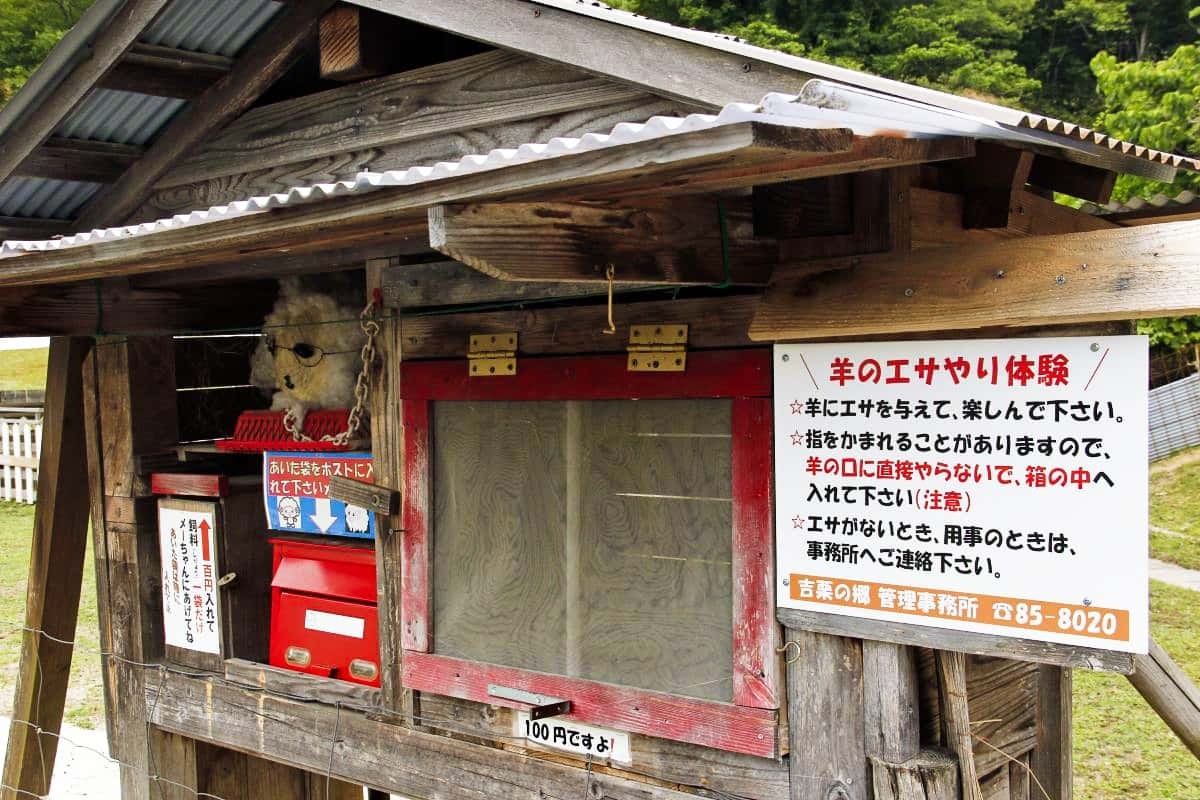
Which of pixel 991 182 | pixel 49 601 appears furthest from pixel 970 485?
pixel 49 601

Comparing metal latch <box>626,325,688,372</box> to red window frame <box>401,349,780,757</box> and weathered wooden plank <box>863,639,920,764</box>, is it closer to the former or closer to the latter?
red window frame <box>401,349,780,757</box>

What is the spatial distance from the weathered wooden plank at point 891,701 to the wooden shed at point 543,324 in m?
0.01

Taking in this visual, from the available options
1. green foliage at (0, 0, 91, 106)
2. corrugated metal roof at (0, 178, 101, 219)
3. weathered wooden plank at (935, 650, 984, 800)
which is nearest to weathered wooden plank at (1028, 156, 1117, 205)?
weathered wooden plank at (935, 650, 984, 800)

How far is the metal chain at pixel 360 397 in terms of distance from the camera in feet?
15.0

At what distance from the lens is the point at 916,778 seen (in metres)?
3.31

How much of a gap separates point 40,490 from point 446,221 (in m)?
4.31

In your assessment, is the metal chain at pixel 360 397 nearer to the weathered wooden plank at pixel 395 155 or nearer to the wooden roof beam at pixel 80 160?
the weathered wooden plank at pixel 395 155

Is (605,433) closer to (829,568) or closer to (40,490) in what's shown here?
(829,568)

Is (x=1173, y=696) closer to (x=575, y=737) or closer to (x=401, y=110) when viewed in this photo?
(x=575, y=737)

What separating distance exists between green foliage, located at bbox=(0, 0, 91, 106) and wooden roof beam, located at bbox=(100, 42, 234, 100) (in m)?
24.2

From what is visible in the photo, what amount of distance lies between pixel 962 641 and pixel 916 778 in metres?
0.47

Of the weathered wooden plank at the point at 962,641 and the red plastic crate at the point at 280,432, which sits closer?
the weathered wooden plank at the point at 962,641

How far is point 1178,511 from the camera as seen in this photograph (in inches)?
605

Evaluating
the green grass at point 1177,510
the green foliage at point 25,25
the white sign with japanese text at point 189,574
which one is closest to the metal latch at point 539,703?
the white sign with japanese text at point 189,574
